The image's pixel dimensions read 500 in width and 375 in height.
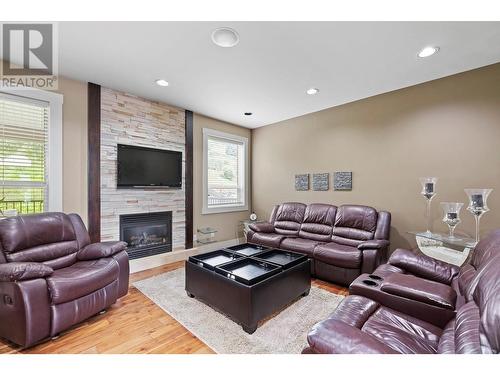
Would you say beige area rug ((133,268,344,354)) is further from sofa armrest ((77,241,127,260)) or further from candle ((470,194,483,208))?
candle ((470,194,483,208))

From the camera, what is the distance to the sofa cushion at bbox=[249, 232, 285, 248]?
3.65 meters

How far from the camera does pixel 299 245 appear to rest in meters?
3.43

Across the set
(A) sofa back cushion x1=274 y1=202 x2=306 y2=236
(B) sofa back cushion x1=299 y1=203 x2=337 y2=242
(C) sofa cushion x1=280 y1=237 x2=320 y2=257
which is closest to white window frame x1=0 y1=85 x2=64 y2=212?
(C) sofa cushion x1=280 y1=237 x2=320 y2=257

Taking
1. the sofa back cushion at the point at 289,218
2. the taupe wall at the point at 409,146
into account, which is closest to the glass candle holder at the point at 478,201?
the taupe wall at the point at 409,146

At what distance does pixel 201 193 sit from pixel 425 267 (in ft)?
11.9

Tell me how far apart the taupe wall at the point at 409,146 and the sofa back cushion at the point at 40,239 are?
3677mm

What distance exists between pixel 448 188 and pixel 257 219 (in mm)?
3508

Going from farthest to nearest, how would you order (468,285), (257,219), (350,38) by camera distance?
(257,219) < (350,38) < (468,285)

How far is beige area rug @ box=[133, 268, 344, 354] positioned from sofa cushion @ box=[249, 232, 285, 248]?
2.98 ft

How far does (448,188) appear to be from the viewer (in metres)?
3.02

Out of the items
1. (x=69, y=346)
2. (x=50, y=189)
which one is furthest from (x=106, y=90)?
(x=69, y=346)

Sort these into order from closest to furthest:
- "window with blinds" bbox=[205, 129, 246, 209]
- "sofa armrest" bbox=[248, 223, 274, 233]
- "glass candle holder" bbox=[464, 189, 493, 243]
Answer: "glass candle holder" bbox=[464, 189, 493, 243], "sofa armrest" bbox=[248, 223, 274, 233], "window with blinds" bbox=[205, 129, 246, 209]
